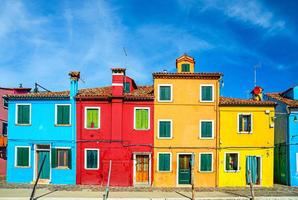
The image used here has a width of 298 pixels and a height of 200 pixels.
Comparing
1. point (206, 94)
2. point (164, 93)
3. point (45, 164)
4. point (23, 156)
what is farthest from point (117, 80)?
point (23, 156)

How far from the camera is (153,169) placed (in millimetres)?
27781

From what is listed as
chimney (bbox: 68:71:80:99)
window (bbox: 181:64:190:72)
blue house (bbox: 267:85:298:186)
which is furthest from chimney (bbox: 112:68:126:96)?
blue house (bbox: 267:85:298:186)

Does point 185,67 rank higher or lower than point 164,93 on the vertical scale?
higher

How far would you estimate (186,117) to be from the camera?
2827cm

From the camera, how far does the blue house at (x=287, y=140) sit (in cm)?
2889

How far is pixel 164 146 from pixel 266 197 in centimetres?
864

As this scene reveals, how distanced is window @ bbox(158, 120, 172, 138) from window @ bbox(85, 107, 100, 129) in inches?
192

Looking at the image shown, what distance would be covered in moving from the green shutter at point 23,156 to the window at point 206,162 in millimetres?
13662

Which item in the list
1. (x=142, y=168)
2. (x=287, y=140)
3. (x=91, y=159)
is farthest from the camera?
(x=287, y=140)

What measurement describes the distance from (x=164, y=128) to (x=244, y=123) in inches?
252

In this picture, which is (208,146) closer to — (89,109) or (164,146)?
(164,146)

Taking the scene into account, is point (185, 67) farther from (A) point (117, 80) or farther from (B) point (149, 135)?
(B) point (149, 135)

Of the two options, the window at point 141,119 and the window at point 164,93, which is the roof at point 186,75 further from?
the window at point 141,119

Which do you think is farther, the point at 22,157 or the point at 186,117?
the point at 186,117
